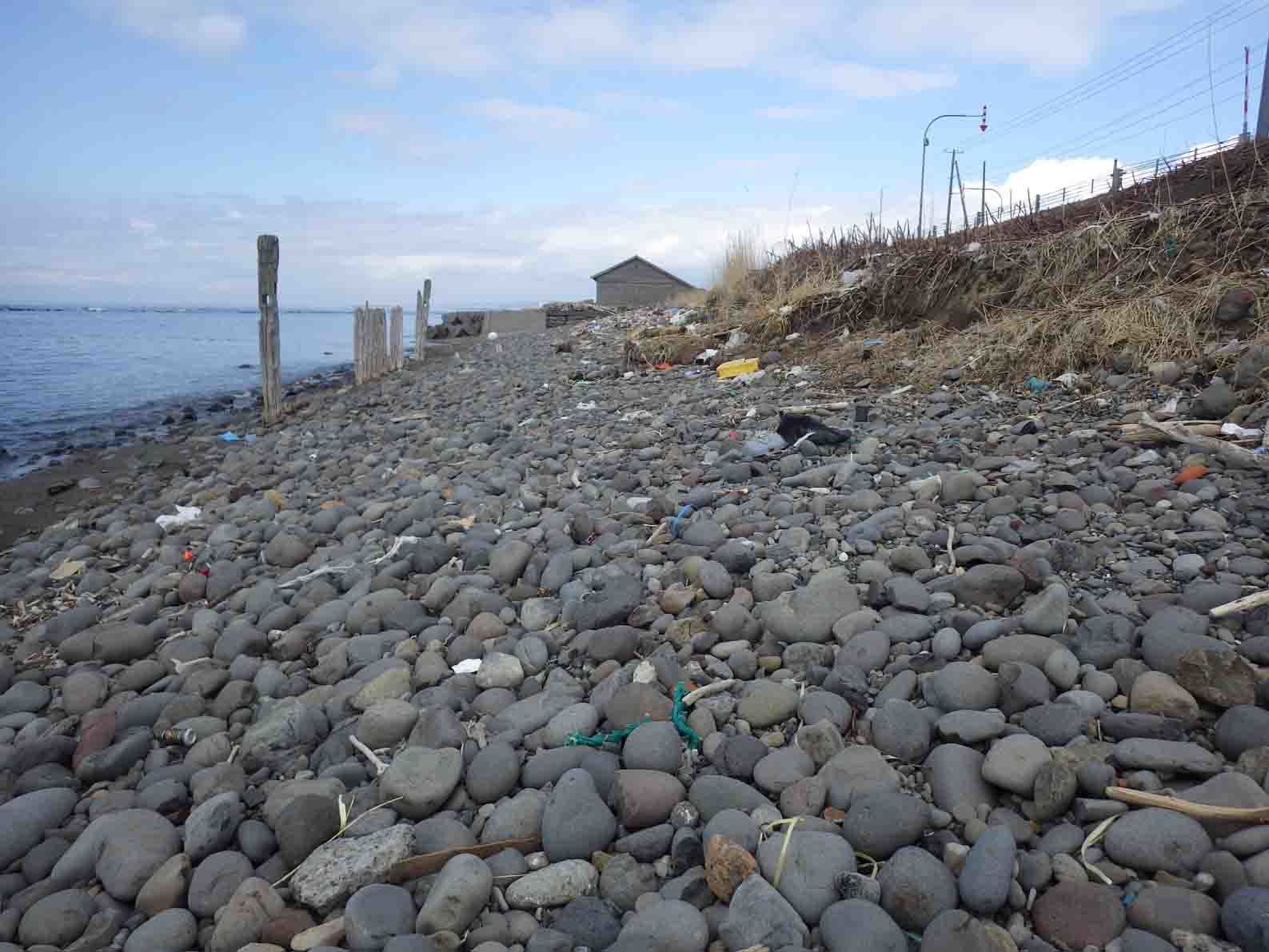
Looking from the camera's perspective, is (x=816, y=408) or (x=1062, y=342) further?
(x=816, y=408)

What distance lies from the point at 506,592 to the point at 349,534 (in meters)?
1.52

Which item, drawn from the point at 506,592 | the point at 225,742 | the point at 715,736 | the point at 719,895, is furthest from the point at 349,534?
the point at 719,895

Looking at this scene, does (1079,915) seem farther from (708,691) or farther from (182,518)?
(182,518)

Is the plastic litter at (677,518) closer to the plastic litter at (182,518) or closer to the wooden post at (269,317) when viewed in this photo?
the plastic litter at (182,518)

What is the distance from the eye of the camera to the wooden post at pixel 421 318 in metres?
19.8

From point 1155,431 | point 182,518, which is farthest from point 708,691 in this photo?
point 182,518

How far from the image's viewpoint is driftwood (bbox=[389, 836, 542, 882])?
1741 millimetres

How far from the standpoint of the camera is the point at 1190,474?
10.1 ft

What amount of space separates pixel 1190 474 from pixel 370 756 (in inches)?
128

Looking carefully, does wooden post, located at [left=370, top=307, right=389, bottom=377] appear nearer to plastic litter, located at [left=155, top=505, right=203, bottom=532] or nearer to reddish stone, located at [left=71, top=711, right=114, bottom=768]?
plastic litter, located at [left=155, top=505, right=203, bottom=532]

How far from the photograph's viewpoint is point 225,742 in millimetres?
2416

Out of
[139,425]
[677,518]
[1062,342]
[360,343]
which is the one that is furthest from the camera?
[360,343]

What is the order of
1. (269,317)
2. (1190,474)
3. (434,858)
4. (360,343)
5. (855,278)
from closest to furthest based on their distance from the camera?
(434,858) → (1190,474) → (855,278) → (269,317) → (360,343)

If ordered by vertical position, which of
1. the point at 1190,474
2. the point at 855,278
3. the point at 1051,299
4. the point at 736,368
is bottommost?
the point at 1190,474
